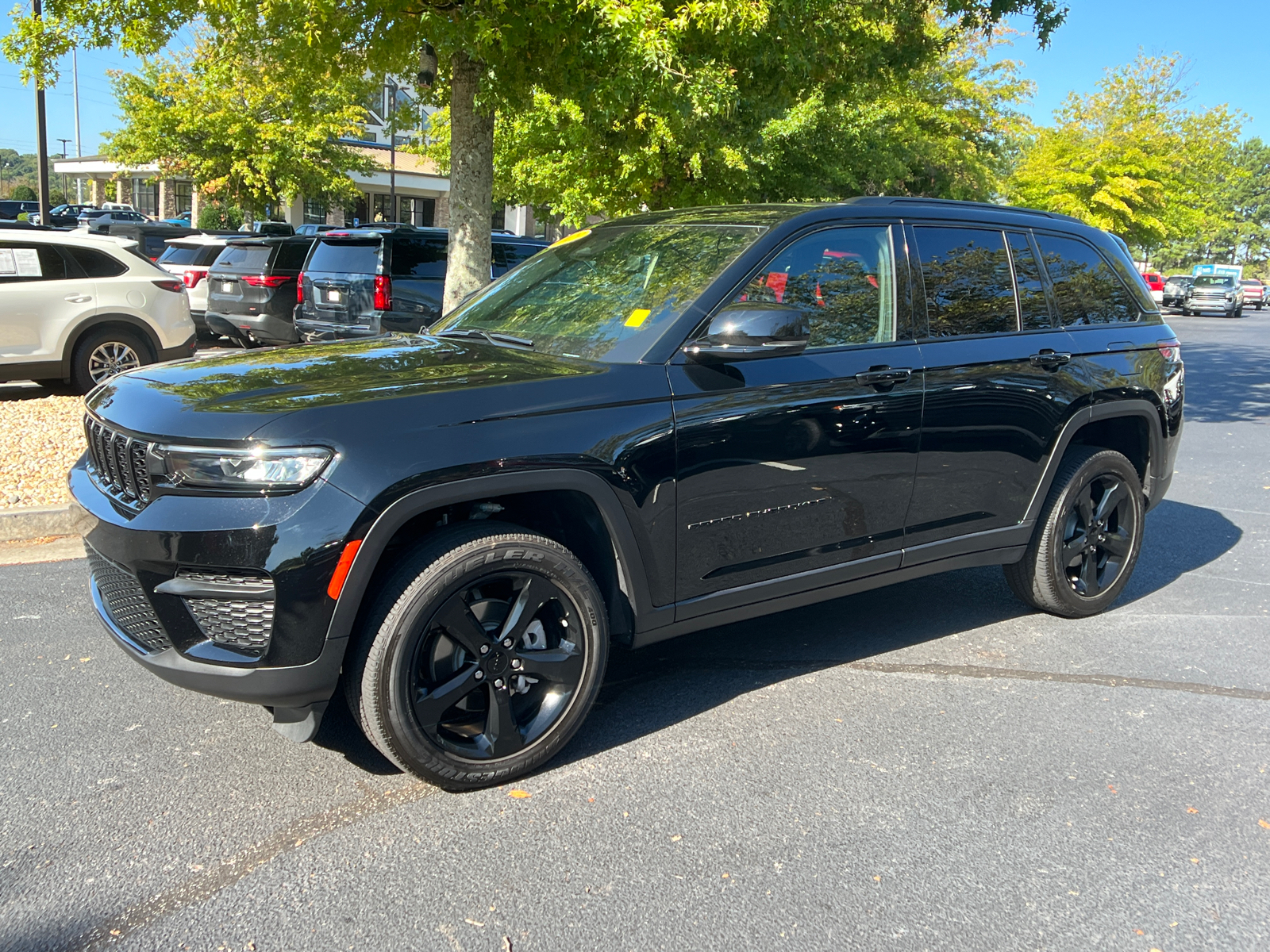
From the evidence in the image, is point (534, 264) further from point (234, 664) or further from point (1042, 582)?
point (1042, 582)

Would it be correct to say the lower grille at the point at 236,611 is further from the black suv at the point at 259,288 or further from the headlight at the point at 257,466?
the black suv at the point at 259,288

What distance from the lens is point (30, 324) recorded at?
9773mm

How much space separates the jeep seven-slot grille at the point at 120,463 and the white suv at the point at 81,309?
741 centimetres

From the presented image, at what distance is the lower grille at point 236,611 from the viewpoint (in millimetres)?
2898

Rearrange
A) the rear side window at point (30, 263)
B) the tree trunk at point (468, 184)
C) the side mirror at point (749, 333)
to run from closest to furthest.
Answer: the side mirror at point (749, 333), the tree trunk at point (468, 184), the rear side window at point (30, 263)

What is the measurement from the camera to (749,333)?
3.47 meters

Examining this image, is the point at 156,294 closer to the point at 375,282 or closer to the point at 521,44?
the point at 375,282

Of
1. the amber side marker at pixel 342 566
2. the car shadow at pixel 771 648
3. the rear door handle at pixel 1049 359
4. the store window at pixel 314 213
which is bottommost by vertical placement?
the car shadow at pixel 771 648

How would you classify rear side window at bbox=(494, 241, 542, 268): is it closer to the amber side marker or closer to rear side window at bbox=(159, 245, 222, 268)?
rear side window at bbox=(159, 245, 222, 268)

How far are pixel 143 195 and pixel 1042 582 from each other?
62179 millimetres

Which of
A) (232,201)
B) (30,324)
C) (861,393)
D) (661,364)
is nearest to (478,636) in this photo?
(661,364)

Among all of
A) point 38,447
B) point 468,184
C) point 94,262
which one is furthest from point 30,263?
point 468,184

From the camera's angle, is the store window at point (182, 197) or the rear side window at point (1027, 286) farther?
the store window at point (182, 197)

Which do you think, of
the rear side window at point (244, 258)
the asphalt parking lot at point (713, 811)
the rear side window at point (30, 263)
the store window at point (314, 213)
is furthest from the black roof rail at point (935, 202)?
the store window at point (314, 213)
